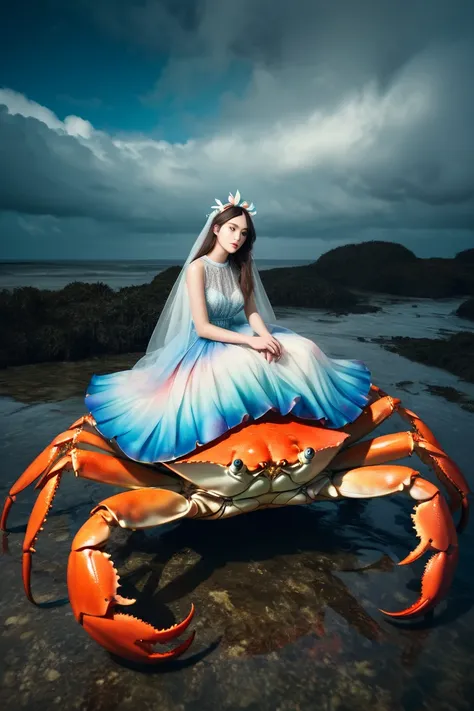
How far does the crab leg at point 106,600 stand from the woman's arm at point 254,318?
177 centimetres

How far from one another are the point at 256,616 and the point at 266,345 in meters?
1.66

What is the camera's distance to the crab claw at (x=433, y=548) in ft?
7.98

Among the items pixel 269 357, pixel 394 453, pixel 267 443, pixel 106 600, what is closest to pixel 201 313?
pixel 269 357

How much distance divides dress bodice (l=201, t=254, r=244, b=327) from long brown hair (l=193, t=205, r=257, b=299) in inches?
4.6

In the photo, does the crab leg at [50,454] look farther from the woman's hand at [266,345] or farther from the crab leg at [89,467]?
the woman's hand at [266,345]

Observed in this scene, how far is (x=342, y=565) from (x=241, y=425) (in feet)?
3.67

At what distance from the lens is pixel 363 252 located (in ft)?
83.5

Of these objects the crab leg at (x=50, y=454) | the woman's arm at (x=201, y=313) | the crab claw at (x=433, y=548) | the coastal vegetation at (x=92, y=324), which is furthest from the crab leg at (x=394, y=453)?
the coastal vegetation at (x=92, y=324)

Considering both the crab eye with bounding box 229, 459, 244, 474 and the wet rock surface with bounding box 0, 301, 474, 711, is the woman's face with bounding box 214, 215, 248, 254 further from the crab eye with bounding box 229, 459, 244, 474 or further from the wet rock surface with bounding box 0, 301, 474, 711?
the wet rock surface with bounding box 0, 301, 474, 711

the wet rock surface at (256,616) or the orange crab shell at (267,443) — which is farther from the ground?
the orange crab shell at (267,443)

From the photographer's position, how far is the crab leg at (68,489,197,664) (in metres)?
2.13

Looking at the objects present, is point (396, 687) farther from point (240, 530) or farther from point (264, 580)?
point (240, 530)

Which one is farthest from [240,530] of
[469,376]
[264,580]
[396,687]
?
[469,376]

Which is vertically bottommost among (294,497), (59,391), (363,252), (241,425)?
(59,391)
